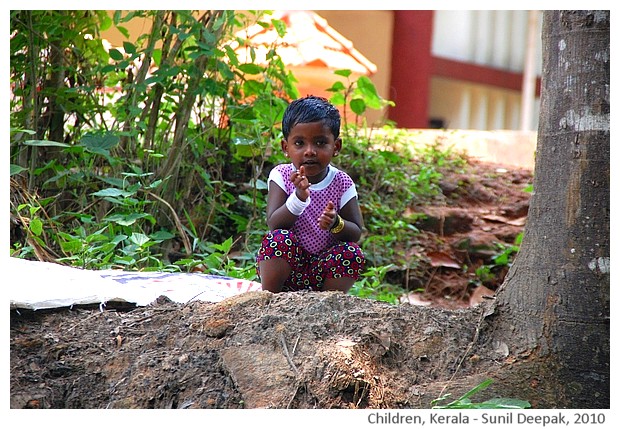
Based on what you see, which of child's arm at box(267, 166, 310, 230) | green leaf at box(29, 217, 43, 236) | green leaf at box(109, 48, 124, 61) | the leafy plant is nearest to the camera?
the leafy plant

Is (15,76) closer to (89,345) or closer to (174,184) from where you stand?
(174,184)

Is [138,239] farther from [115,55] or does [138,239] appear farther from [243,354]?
[243,354]

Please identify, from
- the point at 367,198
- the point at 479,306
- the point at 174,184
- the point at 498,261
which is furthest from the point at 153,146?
the point at 479,306

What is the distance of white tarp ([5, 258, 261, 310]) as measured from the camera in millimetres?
2410

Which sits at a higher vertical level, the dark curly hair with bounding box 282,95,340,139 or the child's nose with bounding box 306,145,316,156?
the dark curly hair with bounding box 282,95,340,139

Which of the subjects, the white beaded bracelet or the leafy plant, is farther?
the white beaded bracelet

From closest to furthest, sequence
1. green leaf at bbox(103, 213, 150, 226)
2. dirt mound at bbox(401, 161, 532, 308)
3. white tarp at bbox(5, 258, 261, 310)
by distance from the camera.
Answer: white tarp at bbox(5, 258, 261, 310), green leaf at bbox(103, 213, 150, 226), dirt mound at bbox(401, 161, 532, 308)

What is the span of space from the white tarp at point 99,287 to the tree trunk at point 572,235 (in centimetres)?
106

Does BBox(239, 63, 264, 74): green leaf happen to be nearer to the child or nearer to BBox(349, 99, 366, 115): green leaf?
BBox(349, 99, 366, 115): green leaf

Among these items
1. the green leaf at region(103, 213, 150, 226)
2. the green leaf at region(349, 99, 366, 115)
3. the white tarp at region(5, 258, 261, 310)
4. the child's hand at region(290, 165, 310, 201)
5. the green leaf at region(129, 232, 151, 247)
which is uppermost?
the green leaf at region(349, 99, 366, 115)

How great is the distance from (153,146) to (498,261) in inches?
80.2

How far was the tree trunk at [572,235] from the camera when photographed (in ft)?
6.96

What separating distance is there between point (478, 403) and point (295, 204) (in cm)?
105

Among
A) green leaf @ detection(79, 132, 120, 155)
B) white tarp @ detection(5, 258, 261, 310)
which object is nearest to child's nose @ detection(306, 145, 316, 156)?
white tarp @ detection(5, 258, 261, 310)
